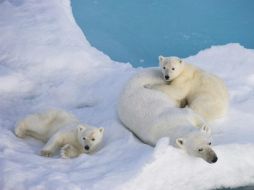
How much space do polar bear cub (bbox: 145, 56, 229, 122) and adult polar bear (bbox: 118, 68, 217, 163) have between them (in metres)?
0.14

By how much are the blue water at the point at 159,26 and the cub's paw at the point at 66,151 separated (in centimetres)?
368

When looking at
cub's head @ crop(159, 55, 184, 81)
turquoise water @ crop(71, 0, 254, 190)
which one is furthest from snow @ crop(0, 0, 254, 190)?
turquoise water @ crop(71, 0, 254, 190)

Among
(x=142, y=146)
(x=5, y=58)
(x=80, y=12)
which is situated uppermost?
(x=142, y=146)

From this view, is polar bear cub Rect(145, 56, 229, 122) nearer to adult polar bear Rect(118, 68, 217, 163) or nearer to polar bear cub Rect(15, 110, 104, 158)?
adult polar bear Rect(118, 68, 217, 163)

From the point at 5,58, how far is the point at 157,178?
3.19 meters

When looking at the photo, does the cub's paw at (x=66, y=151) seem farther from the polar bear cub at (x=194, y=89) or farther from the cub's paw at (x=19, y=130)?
the polar bear cub at (x=194, y=89)

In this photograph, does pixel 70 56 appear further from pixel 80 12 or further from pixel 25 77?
pixel 80 12


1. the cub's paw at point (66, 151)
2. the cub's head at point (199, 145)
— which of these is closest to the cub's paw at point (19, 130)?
the cub's paw at point (66, 151)

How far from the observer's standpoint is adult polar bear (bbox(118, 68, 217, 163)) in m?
4.00

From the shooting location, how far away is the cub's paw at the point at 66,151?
4.16m

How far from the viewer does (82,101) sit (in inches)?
213

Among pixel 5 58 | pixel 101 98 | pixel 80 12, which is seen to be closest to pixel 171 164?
pixel 101 98

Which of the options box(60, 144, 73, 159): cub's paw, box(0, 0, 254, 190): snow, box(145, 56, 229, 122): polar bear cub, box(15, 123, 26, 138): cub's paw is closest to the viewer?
box(0, 0, 254, 190): snow

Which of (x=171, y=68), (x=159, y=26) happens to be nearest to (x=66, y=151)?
(x=171, y=68)
